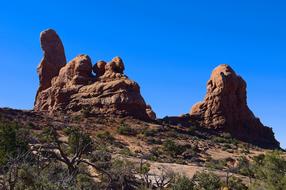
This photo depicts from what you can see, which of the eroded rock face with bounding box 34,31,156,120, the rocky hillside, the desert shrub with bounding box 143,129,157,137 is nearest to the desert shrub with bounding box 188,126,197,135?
the rocky hillside

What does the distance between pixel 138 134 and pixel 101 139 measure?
6946 millimetres

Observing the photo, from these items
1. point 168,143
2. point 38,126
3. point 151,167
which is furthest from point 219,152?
point 38,126

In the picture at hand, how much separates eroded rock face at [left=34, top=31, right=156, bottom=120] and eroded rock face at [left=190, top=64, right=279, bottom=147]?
9.87 meters

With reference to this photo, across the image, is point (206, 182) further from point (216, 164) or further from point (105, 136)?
point (105, 136)

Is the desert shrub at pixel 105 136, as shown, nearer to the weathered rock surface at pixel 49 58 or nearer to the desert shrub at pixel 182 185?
the desert shrub at pixel 182 185

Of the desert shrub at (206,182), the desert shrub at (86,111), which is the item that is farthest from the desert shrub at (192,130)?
the desert shrub at (206,182)

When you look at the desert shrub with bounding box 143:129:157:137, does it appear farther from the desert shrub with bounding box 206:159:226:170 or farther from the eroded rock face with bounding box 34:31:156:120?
the desert shrub with bounding box 206:159:226:170

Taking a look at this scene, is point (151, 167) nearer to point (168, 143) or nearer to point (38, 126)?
point (168, 143)

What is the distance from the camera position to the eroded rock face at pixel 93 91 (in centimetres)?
6175

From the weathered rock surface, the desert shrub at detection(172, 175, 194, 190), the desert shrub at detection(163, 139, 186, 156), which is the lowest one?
the desert shrub at detection(172, 175, 194, 190)

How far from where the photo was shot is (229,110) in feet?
227

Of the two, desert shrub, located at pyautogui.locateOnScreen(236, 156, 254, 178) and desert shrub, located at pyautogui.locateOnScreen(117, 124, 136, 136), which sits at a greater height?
desert shrub, located at pyautogui.locateOnScreen(117, 124, 136, 136)

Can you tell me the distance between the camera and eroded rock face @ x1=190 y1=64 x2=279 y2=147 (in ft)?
225

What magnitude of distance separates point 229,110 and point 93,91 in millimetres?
21167
